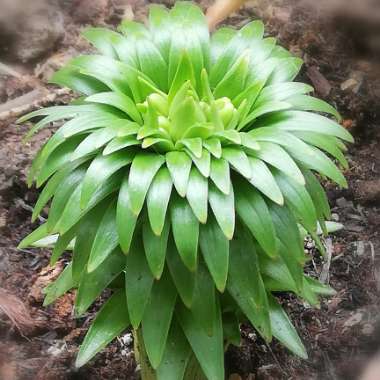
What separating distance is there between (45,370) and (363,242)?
3.94ft

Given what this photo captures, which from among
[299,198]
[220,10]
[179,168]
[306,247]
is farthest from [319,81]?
[179,168]

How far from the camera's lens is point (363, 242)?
7.28ft

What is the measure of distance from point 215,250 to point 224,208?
100mm

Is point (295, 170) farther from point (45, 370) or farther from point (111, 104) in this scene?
point (45, 370)

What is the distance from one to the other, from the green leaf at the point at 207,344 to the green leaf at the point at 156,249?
0.23 metres

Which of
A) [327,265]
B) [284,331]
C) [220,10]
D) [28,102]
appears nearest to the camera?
[284,331]

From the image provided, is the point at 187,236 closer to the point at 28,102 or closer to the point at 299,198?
the point at 299,198

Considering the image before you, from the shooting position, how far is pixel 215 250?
4.29 ft

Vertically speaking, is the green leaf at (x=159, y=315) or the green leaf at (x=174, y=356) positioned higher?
the green leaf at (x=159, y=315)

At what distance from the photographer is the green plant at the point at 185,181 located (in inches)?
51.0

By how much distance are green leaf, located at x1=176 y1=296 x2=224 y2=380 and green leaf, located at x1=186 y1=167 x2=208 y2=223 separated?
33cm

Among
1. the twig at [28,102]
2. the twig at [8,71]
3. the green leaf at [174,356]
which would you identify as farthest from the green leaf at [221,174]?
the twig at [8,71]

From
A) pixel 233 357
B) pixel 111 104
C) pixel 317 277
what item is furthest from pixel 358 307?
pixel 111 104

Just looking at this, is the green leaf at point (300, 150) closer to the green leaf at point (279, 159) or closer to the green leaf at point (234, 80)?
the green leaf at point (279, 159)
